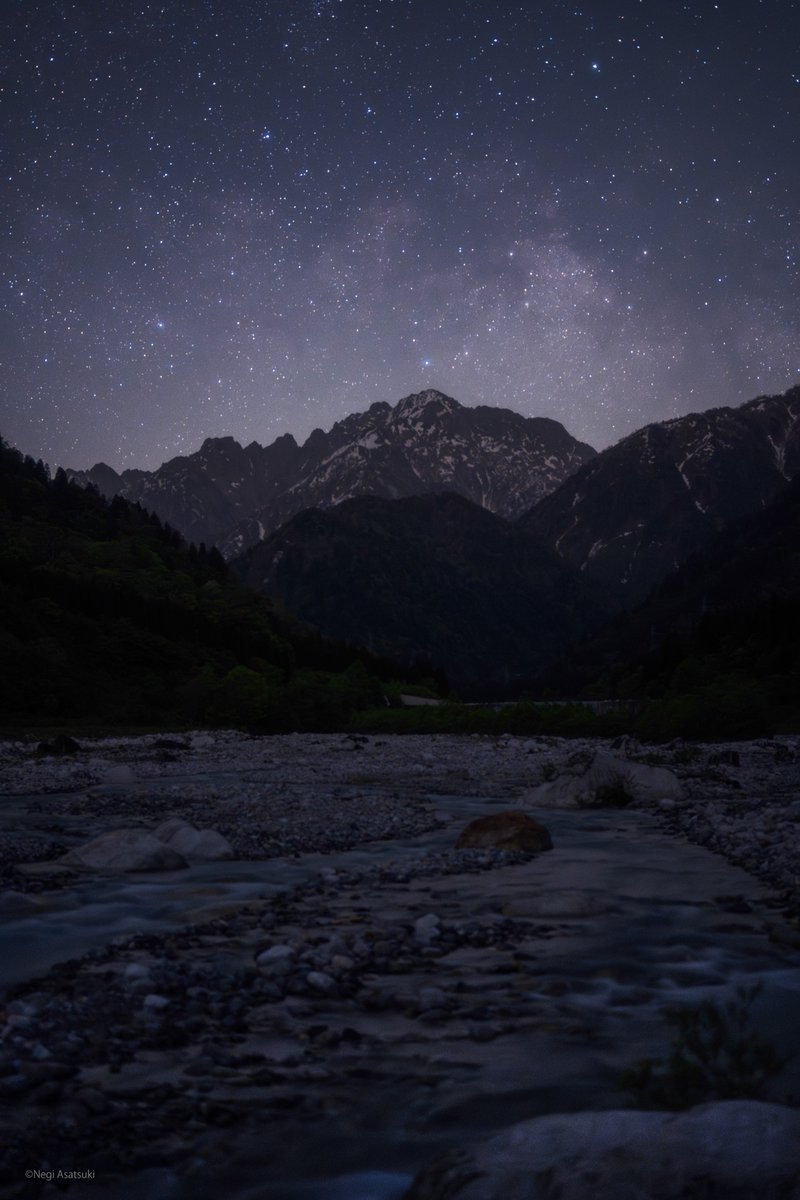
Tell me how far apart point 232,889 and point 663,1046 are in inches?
204

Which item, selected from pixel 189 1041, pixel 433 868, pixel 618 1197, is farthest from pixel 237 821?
pixel 618 1197

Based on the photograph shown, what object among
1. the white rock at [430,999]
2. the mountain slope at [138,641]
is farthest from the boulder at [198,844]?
the mountain slope at [138,641]

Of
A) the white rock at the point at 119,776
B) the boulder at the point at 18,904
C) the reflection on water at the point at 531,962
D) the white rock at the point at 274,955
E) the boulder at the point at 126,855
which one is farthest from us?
the white rock at the point at 119,776

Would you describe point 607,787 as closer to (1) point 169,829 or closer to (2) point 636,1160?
(1) point 169,829

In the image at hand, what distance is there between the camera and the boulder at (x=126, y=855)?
9352 mm

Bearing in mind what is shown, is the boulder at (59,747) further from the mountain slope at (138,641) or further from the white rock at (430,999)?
the white rock at (430,999)

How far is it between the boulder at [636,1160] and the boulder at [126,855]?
7.15 m

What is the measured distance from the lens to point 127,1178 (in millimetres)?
3062

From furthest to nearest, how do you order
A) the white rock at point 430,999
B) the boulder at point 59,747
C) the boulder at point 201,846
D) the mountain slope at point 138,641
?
the mountain slope at point 138,641, the boulder at point 59,747, the boulder at point 201,846, the white rock at point 430,999

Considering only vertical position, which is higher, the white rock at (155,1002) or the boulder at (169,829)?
the white rock at (155,1002)

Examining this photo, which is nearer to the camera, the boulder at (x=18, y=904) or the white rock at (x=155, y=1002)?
the white rock at (x=155, y=1002)

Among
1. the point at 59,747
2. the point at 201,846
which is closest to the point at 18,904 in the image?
the point at 201,846

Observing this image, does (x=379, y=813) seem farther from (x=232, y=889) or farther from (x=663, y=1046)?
(x=663, y=1046)

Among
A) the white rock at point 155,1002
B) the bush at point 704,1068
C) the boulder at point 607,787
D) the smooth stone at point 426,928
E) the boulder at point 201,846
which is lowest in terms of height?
the boulder at point 607,787
